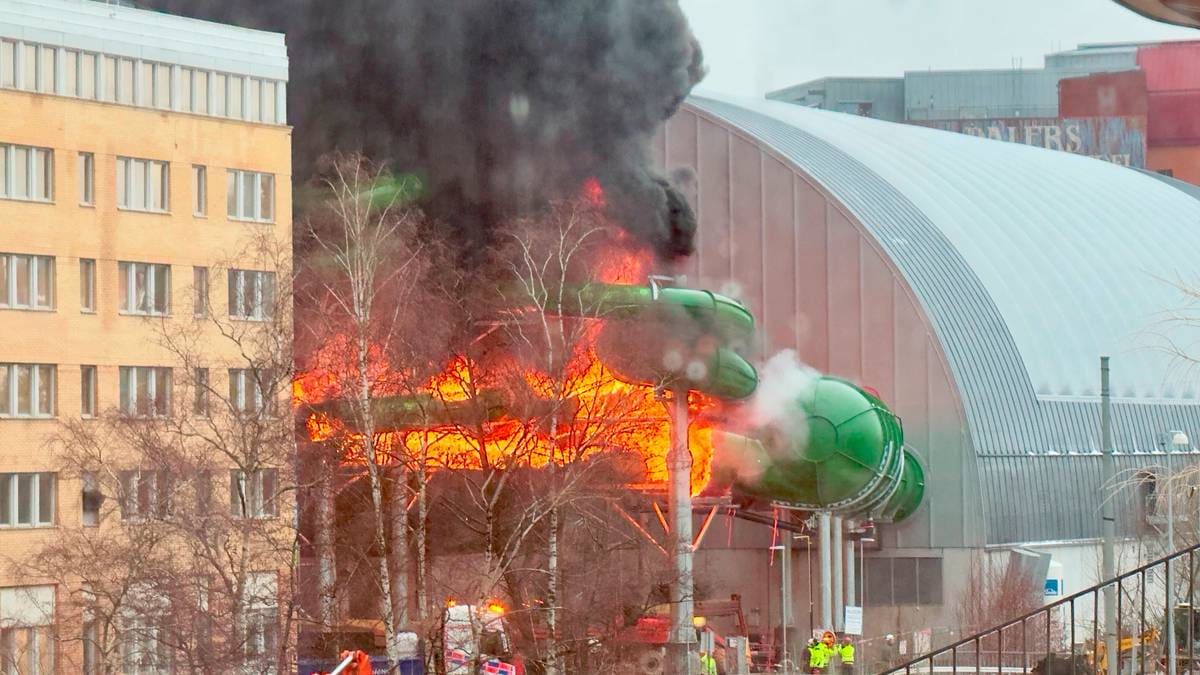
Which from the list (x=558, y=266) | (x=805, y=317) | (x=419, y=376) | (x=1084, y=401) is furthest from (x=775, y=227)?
(x=419, y=376)

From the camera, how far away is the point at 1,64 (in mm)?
47938

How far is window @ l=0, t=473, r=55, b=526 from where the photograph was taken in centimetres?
4772

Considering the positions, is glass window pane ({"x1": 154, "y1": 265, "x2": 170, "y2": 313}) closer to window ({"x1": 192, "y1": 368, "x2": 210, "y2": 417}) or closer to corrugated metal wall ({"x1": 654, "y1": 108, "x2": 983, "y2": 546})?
window ({"x1": 192, "y1": 368, "x2": 210, "y2": 417})

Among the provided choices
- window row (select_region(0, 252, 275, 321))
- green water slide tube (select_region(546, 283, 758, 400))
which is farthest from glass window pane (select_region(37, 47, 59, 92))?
green water slide tube (select_region(546, 283, 758, 400))

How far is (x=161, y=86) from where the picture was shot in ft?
168

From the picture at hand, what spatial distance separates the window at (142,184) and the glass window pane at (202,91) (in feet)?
5.98

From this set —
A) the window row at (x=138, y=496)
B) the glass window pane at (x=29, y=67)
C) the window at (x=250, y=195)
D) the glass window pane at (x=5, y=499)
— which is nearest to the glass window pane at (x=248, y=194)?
the window at (x=250, y=195)

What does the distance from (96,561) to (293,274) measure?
22.4 feet

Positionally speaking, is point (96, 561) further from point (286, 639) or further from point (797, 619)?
point (797, 619)

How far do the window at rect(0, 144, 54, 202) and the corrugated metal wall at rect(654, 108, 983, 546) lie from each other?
23885 mm

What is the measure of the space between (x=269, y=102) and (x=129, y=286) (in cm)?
612

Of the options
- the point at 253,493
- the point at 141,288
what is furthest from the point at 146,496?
the point at 141,288

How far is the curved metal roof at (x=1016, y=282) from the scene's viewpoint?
6562 cm

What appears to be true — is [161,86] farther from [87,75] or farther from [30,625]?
[30,625]
